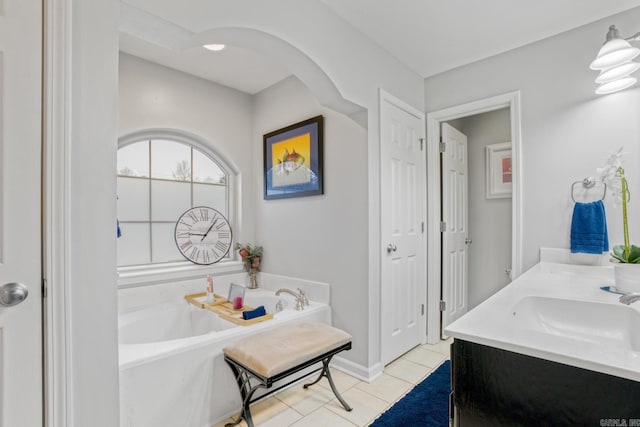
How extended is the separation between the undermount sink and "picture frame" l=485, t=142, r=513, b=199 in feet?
7.29

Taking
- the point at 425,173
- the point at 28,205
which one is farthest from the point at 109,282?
the point at 425,173

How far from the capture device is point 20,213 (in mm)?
989

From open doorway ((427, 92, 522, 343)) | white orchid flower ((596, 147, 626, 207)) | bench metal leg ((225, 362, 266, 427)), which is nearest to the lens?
white orchid flower ((596, 147, 626, 207))

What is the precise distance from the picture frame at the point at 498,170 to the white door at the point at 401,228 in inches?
36.2

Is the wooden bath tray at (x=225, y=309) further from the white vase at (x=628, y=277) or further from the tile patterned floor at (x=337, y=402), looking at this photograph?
the white vase at (x=628, y=277)

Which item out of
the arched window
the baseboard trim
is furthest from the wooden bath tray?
the baseboard trim

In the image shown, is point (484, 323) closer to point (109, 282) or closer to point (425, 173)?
point (109, 282)

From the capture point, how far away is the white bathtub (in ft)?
4.88

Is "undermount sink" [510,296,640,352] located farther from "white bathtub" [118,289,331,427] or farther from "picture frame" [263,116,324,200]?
"picture frame" [263,116,324,200]

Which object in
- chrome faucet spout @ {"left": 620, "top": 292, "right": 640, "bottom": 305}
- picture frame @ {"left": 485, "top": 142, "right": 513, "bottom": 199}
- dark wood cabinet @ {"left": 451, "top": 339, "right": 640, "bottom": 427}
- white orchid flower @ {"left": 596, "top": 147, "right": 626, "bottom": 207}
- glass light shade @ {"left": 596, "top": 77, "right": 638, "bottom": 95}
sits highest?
glass light shade @ {"left": 596, "top": 77, "right": 638, "bottom": 95}

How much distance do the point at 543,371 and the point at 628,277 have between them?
965 mm

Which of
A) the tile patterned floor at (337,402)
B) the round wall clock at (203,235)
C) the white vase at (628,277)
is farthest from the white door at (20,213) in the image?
the white vase at (628,277)

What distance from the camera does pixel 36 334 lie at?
3.29 ft

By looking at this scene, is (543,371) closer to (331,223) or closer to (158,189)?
(331,223)
